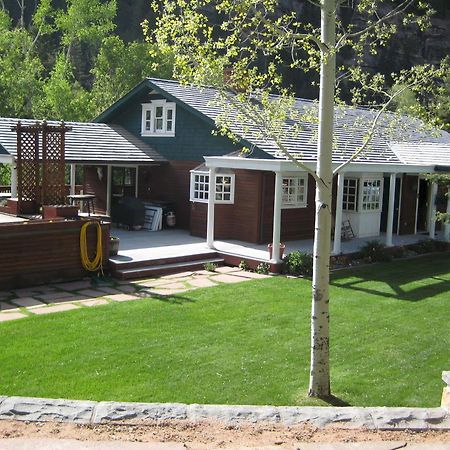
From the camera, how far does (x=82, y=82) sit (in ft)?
166

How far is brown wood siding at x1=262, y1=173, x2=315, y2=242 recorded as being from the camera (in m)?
15.7

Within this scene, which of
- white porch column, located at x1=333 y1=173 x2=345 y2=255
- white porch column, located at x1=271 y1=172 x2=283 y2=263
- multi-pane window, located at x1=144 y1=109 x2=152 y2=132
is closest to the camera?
white porch column, located at x1=271 y1=172 x2=283 y2=263

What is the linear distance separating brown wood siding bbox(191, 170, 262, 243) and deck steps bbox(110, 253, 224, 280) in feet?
6.00

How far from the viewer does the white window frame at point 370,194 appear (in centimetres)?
1709

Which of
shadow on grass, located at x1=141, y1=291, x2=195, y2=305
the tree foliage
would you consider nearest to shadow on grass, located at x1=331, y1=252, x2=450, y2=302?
shadow on grass, located at x1=141, y1=291, x2=195, y2=305

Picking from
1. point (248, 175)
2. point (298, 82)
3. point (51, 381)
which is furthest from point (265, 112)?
point (298, 82)

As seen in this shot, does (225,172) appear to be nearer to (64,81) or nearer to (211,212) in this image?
(211,212)

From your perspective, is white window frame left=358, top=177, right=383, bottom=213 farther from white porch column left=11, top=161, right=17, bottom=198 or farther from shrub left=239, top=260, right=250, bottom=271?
white porch column left=11, top=161, right=17, bottom=198

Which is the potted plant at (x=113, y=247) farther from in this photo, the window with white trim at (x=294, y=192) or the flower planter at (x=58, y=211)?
the window with white trim at (x=294, y=192)

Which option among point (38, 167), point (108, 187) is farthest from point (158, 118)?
point (38, 167)

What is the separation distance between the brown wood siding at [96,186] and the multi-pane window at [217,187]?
3463 millimetres

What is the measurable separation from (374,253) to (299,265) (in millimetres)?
2802

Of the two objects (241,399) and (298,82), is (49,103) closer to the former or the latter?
(298,82)

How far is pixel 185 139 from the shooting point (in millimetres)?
17953
